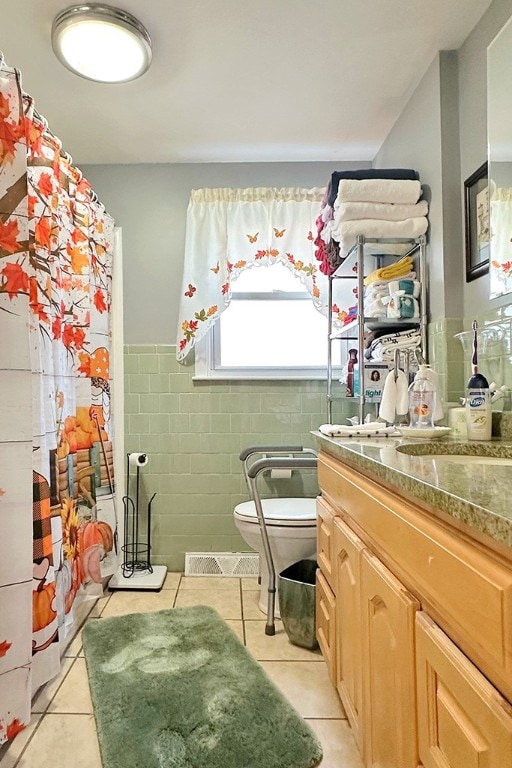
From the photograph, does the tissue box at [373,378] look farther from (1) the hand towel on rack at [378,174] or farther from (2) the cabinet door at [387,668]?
(2) the cabinet door at [387,668]

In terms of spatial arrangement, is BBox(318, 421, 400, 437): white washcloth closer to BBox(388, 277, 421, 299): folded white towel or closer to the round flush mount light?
BBox(388, 277, 421, 299): folded white towel

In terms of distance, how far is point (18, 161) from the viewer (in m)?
1.31

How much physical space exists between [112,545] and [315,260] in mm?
1809

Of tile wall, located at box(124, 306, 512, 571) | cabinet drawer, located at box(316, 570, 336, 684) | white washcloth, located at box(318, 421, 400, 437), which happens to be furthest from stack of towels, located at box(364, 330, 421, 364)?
cabinet drawer, located at box(316, 570, 336, 684)

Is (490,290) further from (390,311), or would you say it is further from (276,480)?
(276,480)

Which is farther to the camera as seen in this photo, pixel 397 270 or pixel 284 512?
pixel 284 512

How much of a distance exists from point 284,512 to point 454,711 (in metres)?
1.54

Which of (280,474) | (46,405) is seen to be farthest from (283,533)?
(46,405)

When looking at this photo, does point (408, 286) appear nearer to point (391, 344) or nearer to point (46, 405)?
point (391, 344)

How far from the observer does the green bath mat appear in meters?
1.28

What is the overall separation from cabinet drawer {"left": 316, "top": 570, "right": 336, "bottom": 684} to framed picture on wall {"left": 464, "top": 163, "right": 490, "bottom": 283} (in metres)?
1.20

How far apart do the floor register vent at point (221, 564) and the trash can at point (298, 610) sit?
2.48 feet

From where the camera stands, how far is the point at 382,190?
1.93 metres

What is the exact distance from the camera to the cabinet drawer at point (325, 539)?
1.52 m
